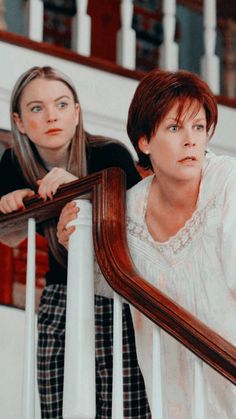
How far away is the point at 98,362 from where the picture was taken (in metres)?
3.16

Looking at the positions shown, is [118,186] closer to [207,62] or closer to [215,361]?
[215,361]

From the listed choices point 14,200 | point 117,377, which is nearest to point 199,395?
point 117,377

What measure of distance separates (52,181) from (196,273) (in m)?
0.41

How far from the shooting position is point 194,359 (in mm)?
2553

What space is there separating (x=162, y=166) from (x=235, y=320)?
0.38 m

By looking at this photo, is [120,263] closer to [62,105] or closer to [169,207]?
[169,207]

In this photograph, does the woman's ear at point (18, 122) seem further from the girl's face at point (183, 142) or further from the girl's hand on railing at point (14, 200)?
the girl's face at point (183, 142)

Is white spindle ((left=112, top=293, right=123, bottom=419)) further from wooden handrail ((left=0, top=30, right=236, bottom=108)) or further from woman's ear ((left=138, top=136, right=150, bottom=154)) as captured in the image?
wooden handrail ((left=0, top=30, right=236, bottom=108))

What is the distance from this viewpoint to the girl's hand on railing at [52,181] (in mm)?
2818

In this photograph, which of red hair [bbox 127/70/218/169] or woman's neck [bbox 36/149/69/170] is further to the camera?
woman's neck [bbox 36/149/69/170]

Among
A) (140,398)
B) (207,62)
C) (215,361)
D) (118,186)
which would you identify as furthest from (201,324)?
(207,62)

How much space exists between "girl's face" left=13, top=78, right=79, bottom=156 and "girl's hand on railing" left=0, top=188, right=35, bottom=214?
261 millimetres

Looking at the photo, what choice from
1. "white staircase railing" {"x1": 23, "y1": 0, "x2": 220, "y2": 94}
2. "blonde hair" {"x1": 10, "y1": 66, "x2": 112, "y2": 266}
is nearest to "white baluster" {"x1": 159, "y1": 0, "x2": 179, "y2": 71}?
"white staircase railing" {"x1": 23, "y1": 0, "x2": 220, "y2": 94}

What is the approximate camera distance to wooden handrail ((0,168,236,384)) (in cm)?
245
